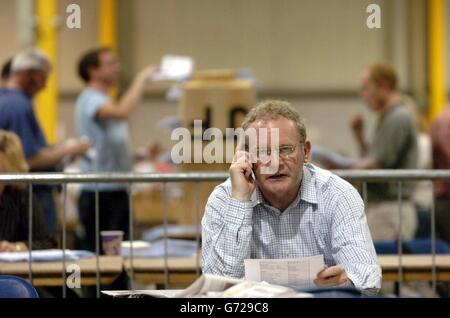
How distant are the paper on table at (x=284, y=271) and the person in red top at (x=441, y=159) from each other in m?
2.87

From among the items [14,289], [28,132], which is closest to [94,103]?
[28,132]

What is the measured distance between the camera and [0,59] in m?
11.6

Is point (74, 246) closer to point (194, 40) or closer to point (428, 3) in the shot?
point (194, 40)

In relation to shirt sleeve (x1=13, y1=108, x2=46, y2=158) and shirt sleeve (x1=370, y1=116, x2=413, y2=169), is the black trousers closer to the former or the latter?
shirt sleeve (x1=13, y1=108, x2=46, y2=158)

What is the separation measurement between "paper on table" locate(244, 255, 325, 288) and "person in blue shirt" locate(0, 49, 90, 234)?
8.38 ft

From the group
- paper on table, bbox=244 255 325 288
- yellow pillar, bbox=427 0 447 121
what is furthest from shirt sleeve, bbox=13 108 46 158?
yellow pillar, bbox=427 0 447 121

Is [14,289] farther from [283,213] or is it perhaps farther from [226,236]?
[283,213]

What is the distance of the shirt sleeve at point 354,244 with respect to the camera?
2.87 meters

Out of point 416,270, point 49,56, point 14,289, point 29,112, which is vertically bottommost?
point 416,270

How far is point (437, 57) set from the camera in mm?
14055

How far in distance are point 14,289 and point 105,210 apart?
2.74 meters

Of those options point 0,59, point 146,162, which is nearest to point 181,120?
point 146,162

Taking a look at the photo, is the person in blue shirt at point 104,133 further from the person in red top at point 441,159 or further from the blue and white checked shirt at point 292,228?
the blue and white checked shirt at point 292,228

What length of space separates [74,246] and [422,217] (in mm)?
1937
